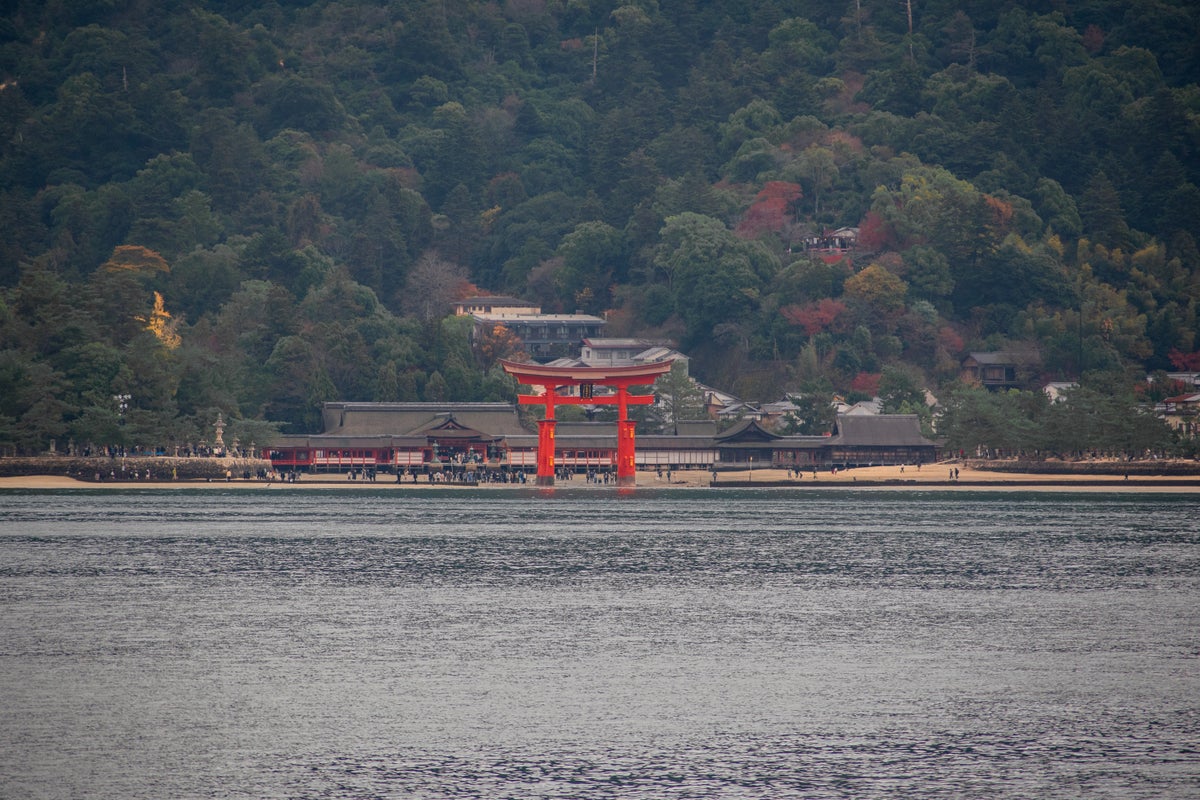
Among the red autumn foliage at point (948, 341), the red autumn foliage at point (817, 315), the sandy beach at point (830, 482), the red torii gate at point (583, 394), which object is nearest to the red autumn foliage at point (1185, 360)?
the red autumn foliage at point (948, 341)

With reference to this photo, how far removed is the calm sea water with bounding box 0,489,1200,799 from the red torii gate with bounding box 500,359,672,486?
26.3 meters

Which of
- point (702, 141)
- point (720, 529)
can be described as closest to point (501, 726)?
point (720, 529)

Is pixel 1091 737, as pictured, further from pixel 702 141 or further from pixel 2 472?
pixel 702 141

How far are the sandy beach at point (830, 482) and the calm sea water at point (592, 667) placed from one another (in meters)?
27.7

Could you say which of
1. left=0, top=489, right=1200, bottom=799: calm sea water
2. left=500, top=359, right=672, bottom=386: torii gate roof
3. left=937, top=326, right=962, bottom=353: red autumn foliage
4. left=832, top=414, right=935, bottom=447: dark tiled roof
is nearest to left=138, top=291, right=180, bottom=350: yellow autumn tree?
left=500, top=359, right=672, bottom=386: torii gate roof

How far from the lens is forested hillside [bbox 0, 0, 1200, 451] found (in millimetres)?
85625

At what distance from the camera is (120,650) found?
23.3 metres

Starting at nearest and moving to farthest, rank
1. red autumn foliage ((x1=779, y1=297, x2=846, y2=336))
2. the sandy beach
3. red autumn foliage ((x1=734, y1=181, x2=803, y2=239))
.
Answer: the sandy beach
red autumn foliage ((x1=779, y1=297, x2=846, y2=336))
red autumn foliage ((x1=734, y1=181, x2=803, y2=239))

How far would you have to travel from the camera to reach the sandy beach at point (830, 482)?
69938 millimetres

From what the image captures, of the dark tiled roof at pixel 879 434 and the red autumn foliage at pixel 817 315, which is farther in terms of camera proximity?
the red autumn foliage at pixel 817 315

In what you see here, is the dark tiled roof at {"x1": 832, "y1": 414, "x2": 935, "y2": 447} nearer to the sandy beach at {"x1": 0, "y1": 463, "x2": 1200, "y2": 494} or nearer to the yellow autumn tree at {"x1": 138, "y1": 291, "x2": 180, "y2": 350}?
the sandy beach at {"x1": 0, "y1": 463, "x2": 1200, "y2": 494}

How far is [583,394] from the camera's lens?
233 feet

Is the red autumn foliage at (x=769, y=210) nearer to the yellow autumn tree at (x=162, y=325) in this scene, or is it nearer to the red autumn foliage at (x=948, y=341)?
the red autumn foliage at (x=948, y=341)

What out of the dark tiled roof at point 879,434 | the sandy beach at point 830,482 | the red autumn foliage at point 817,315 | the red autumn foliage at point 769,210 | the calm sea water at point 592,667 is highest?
the red autumn foliage at point 769,210
